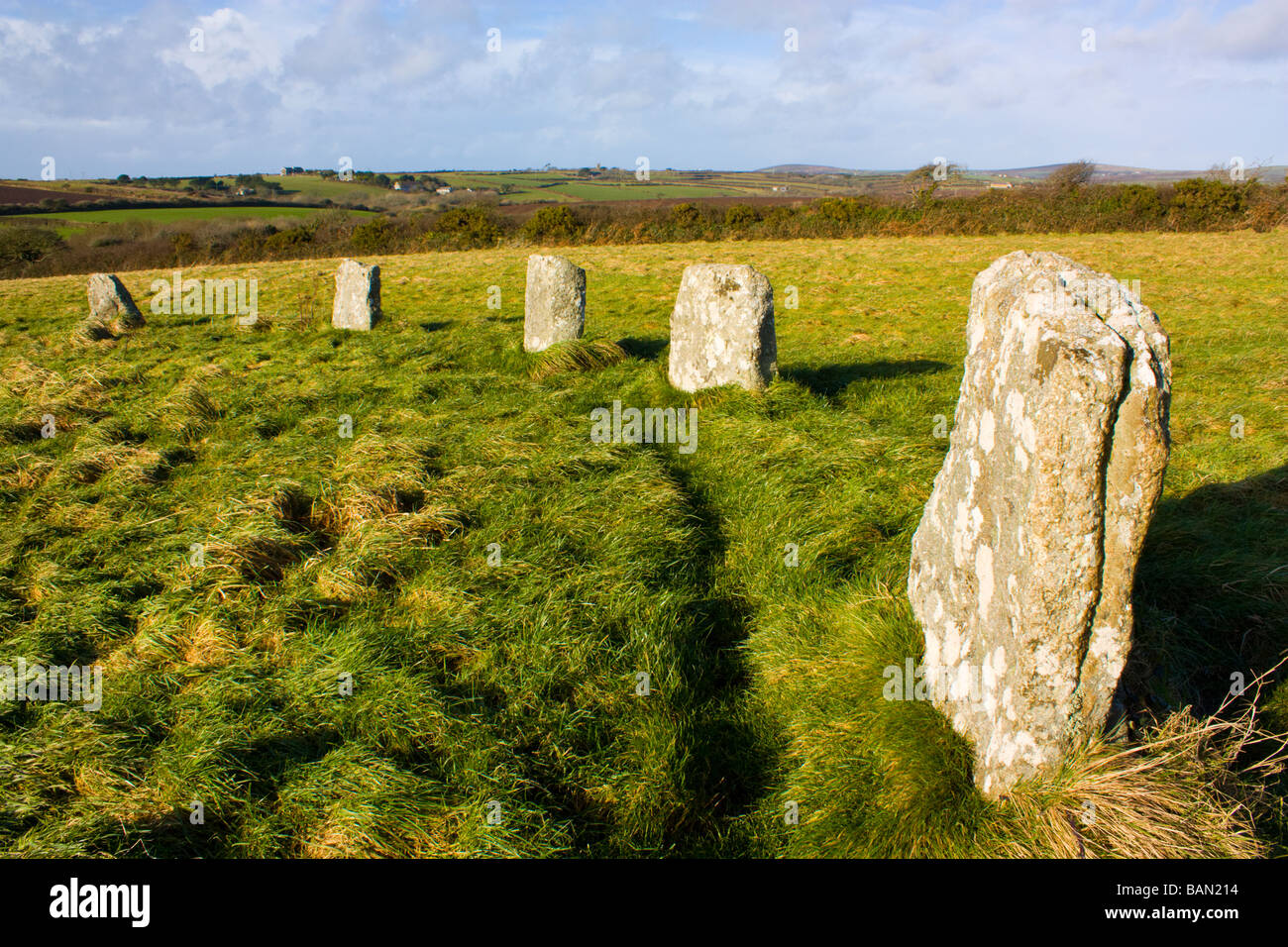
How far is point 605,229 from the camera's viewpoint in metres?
32.5

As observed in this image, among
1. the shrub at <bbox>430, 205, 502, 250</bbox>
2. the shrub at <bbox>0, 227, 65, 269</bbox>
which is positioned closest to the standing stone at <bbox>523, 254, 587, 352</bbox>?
the shrub at <bbox>430, 205, 502, 250</bbox>

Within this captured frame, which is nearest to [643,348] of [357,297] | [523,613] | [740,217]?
[357,297]

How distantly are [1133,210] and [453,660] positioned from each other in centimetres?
3600

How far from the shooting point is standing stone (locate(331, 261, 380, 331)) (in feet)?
43.7

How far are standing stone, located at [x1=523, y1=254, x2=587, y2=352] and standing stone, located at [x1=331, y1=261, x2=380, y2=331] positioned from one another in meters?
4.13

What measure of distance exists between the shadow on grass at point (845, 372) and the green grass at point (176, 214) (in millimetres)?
39602

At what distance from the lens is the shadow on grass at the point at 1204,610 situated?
11.7 feet

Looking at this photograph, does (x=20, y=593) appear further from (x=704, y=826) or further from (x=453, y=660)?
(x=704, y=826)

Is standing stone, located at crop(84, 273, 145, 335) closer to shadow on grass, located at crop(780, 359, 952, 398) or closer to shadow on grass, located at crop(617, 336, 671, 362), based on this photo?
shadow on grass, located at crop(617, 336, 671, 362)

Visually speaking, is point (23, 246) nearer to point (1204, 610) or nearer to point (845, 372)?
point (845, 372)

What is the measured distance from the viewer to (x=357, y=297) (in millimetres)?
13391

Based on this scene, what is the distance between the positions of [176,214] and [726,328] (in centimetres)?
5391

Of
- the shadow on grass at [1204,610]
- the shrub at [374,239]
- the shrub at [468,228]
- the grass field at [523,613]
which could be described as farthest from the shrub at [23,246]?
the shadow on grass at [1204,610]
